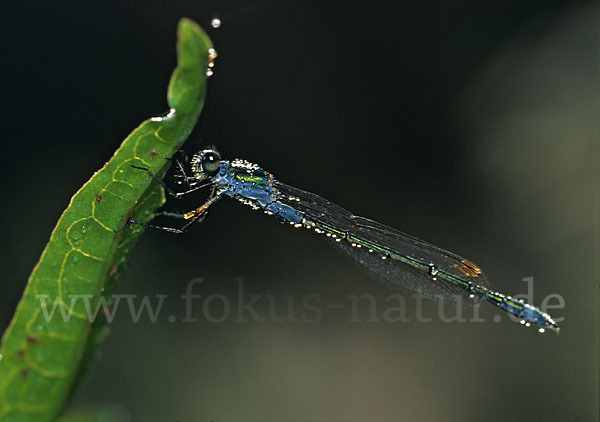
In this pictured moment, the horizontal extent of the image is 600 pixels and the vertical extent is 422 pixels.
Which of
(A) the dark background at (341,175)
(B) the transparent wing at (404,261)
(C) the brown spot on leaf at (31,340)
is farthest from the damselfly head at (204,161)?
(A) the dark background at (341,175)

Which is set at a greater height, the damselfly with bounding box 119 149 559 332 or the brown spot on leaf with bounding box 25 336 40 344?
the damselfly with bounding box 119 149 559 332

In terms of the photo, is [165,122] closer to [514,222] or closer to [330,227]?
[330,227]

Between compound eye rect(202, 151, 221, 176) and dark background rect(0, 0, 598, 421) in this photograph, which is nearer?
compound eye rect(202, 151, 221, 176)

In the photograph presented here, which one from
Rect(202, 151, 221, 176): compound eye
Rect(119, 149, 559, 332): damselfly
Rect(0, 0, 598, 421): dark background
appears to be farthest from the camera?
Rect(0, 0, 598, 421): dark background

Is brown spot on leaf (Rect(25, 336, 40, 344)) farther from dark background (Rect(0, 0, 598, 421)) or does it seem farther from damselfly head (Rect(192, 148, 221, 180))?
dark background (Rect(0, 0, 598, 421))

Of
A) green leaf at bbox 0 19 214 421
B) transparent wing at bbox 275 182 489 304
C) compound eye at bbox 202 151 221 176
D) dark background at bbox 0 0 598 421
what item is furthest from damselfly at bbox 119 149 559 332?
Answer: green leaf at bbox 0 19 214 421

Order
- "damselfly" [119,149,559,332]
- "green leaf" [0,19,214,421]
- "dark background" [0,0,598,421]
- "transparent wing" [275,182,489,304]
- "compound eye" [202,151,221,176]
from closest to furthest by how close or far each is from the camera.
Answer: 1. "green leaf" [0,19,214,421]
2. "compound eye" [202,151,221,176]
3. "damselfly" [119,149,559,332]
4. "transparent wing" [275,182,489,304]
5. "dark background" [0,0,598,421]

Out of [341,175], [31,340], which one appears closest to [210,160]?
[31,340]
